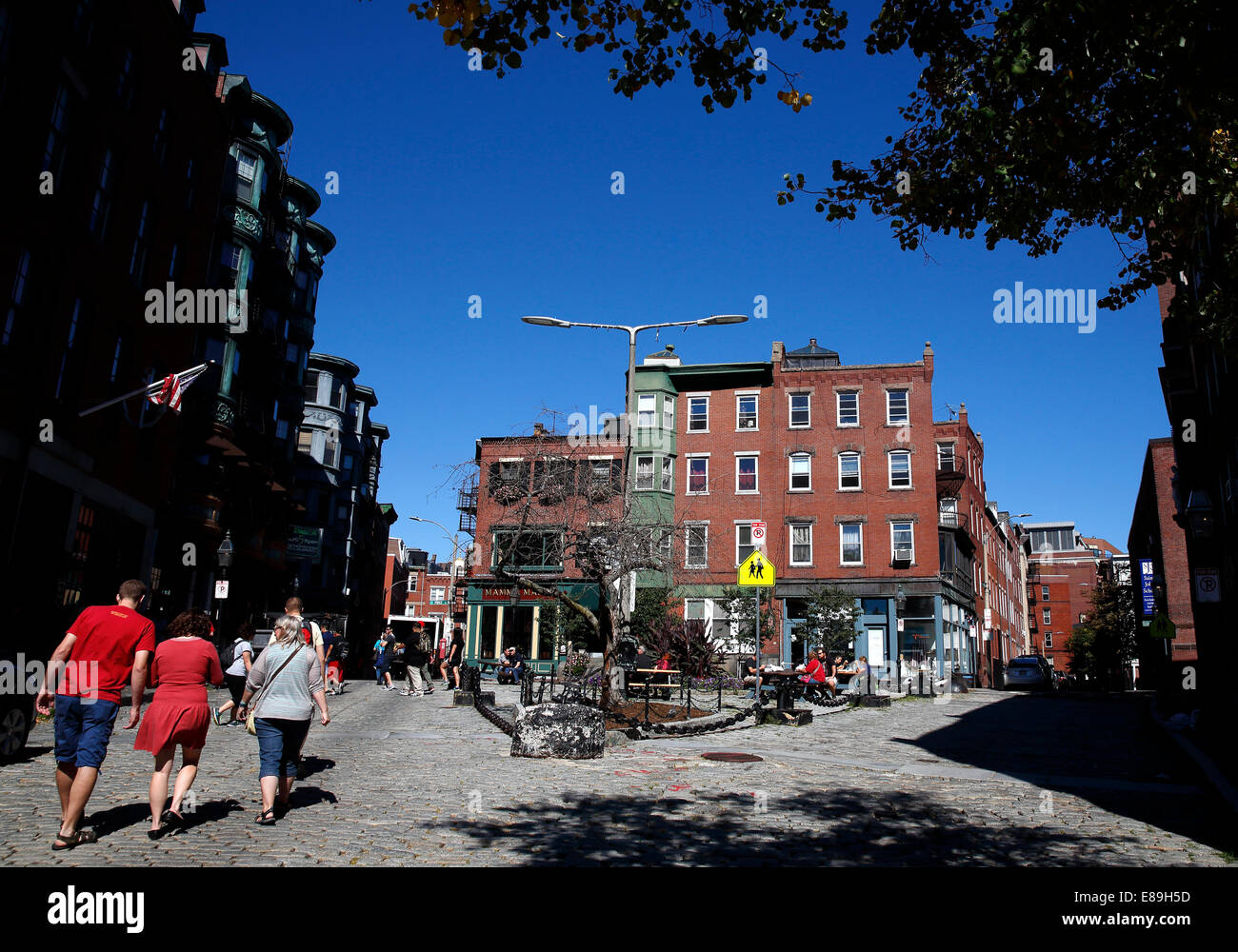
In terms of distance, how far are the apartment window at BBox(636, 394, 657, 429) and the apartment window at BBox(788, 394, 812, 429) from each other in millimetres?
6655

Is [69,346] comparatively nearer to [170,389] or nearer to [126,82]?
[170,389]

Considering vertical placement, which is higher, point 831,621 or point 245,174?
point 245,174

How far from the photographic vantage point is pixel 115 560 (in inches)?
896

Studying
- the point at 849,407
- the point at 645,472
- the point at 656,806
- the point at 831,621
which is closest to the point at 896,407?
the point at 849,407

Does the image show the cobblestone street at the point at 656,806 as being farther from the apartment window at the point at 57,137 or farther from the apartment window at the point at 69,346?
the apartment window at the point at 57,137

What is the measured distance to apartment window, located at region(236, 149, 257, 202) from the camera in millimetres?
35406

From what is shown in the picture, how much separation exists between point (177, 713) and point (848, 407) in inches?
1496

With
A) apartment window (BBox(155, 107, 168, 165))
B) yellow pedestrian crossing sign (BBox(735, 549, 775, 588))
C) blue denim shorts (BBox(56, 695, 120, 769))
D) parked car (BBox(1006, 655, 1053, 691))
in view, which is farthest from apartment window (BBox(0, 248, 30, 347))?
parked car (BBox(1006, 655, 1053, 691))

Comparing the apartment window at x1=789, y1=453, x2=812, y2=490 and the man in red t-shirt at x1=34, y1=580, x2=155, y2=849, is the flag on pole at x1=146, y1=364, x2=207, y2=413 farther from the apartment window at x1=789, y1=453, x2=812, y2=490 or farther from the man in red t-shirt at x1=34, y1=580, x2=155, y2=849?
the apartment window at x1=789, y1=453, x2=812, y2=490

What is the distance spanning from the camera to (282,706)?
773 centimetres

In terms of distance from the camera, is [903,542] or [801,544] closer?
[903,542]

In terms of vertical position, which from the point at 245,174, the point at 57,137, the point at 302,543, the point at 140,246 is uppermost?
the point at 245,174

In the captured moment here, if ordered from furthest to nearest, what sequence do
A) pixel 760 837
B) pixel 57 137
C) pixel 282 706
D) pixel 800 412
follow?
pixel 800 412
pixel 57 137
pixel 282 706
pixel 760 837
